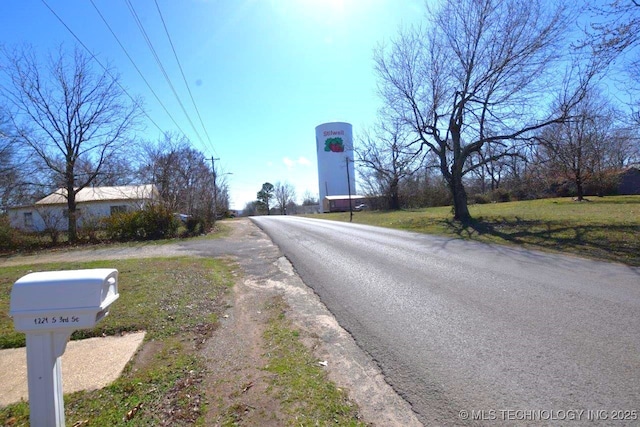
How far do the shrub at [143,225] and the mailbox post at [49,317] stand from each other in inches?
766

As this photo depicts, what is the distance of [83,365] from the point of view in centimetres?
371

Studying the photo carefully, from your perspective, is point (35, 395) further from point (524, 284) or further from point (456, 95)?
point (456, 95)

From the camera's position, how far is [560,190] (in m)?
46.6

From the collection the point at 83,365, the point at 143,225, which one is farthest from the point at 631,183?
the point at 83,365

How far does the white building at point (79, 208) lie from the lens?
19.6 meters

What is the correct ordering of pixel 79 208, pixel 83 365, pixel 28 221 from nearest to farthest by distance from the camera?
pixel 83 365 → pixel 79 208 → pixel 28 221

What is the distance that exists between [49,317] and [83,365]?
2.13 metres

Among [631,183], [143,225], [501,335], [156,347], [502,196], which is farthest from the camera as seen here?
[631,183]

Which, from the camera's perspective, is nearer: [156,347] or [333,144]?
[156,347]

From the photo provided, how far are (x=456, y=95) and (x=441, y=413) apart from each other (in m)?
20.9

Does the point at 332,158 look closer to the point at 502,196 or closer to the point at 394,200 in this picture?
the point at 394,200

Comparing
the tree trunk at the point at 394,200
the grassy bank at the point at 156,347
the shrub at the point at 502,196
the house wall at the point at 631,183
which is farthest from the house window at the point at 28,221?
the house wall at the point at 631,183

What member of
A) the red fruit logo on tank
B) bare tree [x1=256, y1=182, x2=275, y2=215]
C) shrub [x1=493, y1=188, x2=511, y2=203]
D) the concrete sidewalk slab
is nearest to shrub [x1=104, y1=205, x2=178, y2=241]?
the concrete sidewalk slab

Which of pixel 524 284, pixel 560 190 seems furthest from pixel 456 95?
pixel 560 190
